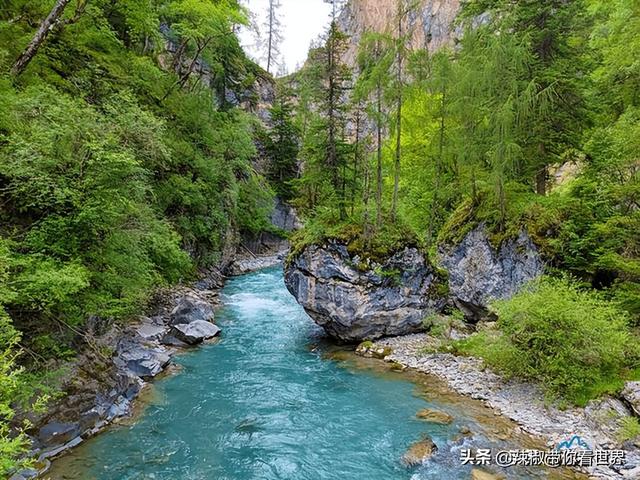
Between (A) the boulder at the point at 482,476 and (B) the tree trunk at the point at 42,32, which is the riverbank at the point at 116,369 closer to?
(B) the tree trunk at the point at 42,32

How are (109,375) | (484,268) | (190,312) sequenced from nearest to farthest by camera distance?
1. (109,375)
2. (484,268)
3. (190,312)

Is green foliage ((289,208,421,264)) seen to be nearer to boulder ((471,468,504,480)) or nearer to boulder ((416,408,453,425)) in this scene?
boulder ((416,408,453,425))

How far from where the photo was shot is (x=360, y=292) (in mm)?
14617

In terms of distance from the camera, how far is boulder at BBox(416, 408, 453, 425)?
9.49 m

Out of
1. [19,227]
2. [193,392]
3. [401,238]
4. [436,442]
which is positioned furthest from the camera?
[401,238]

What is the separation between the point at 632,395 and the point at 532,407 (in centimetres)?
214

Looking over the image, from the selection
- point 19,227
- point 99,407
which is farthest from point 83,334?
point 19,227

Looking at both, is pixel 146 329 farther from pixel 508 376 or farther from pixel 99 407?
pixel 508 376

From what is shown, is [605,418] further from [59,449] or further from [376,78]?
[376,78]

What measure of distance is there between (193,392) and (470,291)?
11.6 metres

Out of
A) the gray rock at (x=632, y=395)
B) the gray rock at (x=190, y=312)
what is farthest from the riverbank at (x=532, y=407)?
the gray rock at (x=190, y=312)

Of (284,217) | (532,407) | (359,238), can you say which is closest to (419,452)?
(532,407)

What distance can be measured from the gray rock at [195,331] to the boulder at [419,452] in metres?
9.29

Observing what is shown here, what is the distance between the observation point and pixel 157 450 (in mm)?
8148
